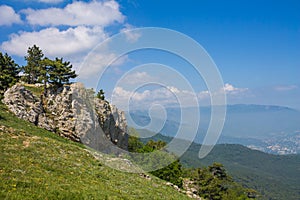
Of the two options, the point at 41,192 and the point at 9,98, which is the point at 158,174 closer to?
the point at 9,98

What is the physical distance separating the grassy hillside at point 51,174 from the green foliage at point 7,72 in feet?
97.4

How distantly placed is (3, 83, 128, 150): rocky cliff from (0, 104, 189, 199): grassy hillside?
16.4m

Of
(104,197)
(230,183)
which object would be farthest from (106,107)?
(230,183)

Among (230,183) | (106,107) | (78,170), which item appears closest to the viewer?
(78,170)

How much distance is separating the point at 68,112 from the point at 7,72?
2469 cm

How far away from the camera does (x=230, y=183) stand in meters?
90.7

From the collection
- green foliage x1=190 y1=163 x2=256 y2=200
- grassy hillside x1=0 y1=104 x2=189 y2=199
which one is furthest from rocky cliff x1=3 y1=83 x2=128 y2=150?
green foliage x1=190 y1=163 x2=256 y2=200

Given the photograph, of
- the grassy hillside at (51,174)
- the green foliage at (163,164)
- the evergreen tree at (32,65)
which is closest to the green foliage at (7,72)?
the evergreen tree at (32,65)

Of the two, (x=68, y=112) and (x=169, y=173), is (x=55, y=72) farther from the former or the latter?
(x=169, y=173)

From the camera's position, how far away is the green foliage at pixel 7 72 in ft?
194

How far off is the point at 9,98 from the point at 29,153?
2673 centimetres

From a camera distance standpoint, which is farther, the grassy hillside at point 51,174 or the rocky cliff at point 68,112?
the rocky cliff at point 68,112

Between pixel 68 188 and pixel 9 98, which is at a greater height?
pixel 9 98

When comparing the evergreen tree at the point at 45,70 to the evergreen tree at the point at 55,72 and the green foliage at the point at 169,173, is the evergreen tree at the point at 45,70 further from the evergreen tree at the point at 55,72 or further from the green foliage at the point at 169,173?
the green foliage at the point at 169,173
